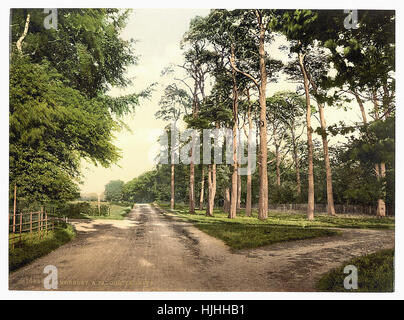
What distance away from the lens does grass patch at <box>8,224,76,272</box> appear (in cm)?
527

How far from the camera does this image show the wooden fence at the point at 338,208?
17.3ft

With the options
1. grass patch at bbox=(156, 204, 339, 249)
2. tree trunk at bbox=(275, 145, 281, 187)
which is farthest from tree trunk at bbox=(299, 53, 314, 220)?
tree trunk at bbox=(275, 145, 281, 187)

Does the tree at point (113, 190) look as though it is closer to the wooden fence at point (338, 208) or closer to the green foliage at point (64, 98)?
the green foliage at point (64, 98)

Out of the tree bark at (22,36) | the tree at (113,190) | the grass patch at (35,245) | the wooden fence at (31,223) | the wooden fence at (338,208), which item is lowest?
the grass patch at (35,245)

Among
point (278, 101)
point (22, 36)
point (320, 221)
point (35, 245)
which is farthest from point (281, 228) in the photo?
point (22, 36)

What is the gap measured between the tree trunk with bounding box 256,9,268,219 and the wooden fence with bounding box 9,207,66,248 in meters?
4.86

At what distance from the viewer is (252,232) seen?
21.9 feet

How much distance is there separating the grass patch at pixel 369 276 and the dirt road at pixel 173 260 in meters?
0.14

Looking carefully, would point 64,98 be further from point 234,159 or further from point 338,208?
point 338,208

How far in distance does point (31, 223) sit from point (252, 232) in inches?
199

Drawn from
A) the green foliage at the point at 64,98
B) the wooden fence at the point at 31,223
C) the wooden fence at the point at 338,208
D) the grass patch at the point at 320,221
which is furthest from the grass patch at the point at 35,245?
the wooden fence at the point at 338,208
